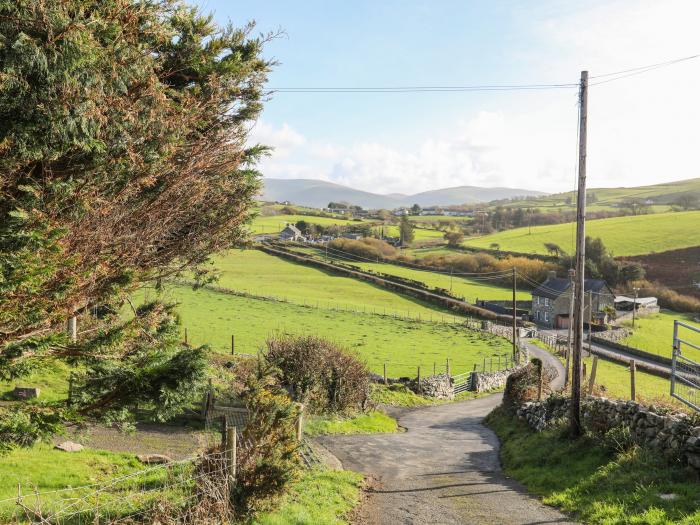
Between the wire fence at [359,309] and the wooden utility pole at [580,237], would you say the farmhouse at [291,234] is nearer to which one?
the wire fence at [359,309]

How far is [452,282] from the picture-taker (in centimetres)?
9112

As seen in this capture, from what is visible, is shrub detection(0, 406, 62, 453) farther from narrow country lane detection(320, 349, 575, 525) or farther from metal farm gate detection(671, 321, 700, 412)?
metal farm gate detection(671, 321, 700, 412)

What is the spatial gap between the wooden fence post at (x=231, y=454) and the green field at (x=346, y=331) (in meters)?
29.3

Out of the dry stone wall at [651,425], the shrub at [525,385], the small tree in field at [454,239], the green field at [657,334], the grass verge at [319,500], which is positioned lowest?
the green field at [657,334]

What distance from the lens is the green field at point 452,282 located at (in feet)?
274

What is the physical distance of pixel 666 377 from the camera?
48.9 meters

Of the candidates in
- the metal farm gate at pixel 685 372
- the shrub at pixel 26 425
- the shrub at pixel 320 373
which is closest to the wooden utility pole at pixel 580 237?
the metal farm gate at pixel 685 372

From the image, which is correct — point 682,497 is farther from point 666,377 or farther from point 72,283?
point 666,377

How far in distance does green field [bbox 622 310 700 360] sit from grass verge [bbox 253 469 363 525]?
53.8 metres

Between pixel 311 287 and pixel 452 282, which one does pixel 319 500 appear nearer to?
pixel 311 287

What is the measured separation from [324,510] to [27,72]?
9626 millimetres

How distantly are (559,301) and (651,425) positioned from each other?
69.7 meters

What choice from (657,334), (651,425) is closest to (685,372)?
(651,425)

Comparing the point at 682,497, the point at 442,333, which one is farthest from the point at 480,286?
the point at 682,497
